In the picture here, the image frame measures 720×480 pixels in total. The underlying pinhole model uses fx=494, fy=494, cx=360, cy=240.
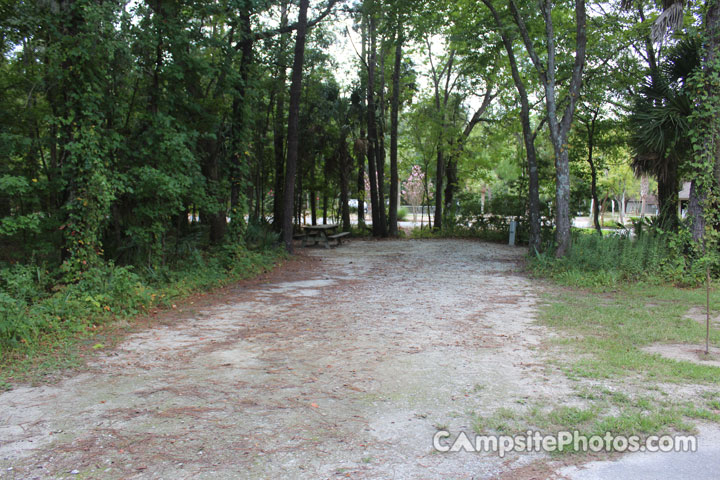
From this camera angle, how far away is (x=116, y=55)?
26.9ft

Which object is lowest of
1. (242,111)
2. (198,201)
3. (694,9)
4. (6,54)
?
(198,201)

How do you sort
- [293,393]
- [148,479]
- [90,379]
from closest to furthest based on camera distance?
[148,479]
[293,393]
[90,379]

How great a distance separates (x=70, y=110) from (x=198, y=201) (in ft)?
9.55

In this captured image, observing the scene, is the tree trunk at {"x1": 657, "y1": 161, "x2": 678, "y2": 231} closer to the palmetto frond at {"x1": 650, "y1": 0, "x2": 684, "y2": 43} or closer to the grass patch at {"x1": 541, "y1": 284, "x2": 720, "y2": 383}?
the grass patch at {"x1": 541, "y1": 284, "x2": 720, "y2": 383}

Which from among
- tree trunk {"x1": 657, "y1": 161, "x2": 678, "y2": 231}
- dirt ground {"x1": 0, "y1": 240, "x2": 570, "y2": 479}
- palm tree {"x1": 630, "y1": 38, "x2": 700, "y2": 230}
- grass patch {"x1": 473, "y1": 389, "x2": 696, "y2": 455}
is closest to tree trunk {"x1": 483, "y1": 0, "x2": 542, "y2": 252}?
palm tree {"x1": 630, "y1": 38, "x2": 700, "y2": 230}

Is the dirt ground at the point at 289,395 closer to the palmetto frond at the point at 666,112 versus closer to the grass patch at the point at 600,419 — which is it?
the grass patch at the point at 600,419

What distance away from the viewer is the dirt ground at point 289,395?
310 centimetres

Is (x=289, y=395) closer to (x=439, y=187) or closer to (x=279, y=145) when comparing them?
(x=279, y=145)

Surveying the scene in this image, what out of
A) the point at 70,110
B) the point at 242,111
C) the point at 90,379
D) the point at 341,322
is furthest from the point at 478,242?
the point at 90,379

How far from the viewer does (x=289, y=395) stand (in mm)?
4207

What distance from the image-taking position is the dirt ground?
3100 mm

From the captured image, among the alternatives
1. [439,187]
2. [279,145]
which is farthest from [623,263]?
[439,187]

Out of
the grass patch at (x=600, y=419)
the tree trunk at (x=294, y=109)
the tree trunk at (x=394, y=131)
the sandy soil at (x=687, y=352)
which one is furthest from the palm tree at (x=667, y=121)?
the tree trunk at (x=394, y=131)

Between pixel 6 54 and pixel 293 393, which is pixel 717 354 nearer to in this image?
pixel 293 393
